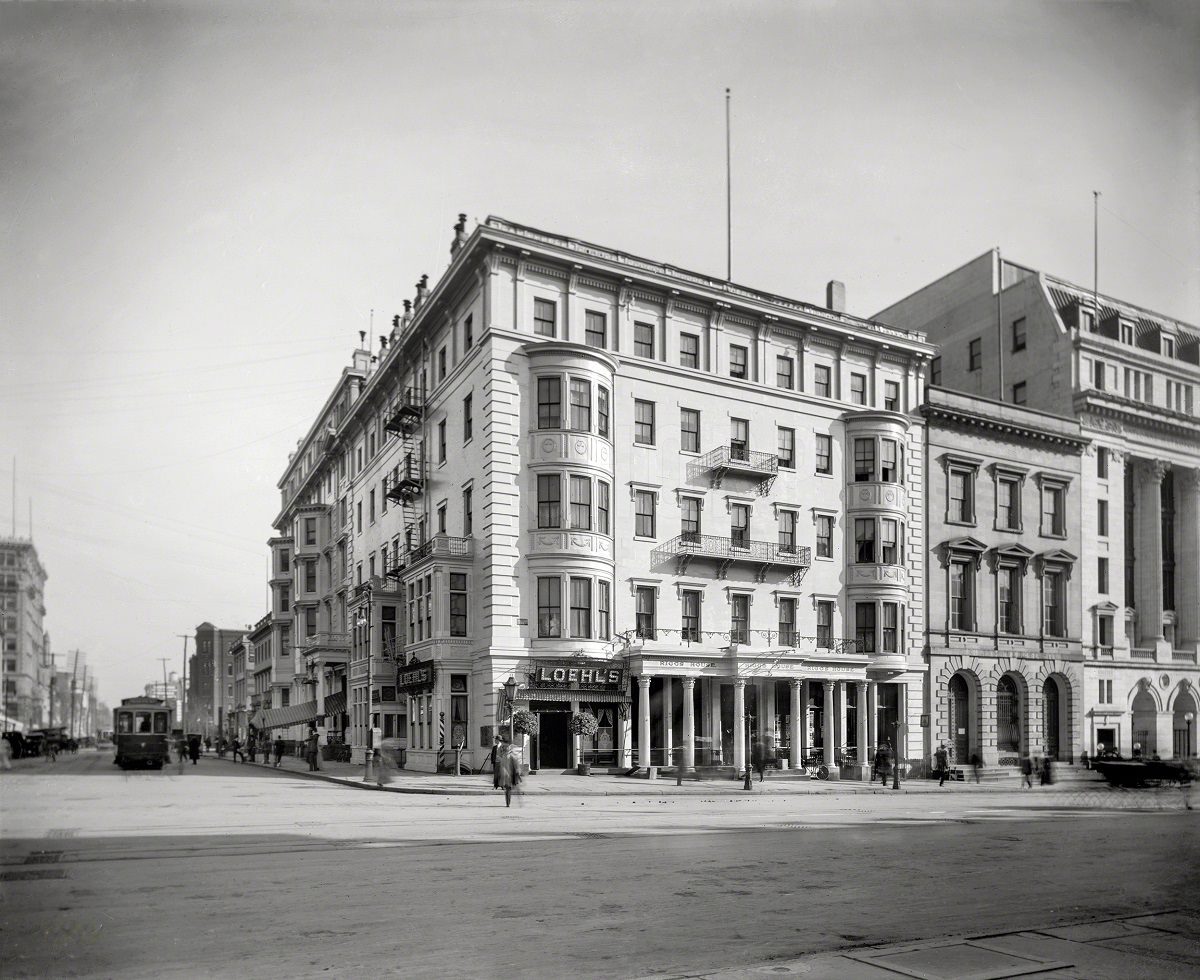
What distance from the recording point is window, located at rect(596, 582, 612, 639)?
121 ft

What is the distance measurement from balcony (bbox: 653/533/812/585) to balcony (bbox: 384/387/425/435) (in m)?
11.9

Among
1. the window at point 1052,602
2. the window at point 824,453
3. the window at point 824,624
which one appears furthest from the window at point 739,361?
the window at point 1052,602

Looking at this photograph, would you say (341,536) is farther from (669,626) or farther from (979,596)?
(979,596)

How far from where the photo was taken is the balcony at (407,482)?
141 ft

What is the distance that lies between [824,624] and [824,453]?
6.99 m

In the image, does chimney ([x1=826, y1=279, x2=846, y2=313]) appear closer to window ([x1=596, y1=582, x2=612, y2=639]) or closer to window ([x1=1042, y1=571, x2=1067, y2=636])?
window ([x1=1042, y1=571, x2=1067, y2=636])

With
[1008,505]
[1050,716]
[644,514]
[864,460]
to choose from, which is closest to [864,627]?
[864,460]

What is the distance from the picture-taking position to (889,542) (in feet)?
143

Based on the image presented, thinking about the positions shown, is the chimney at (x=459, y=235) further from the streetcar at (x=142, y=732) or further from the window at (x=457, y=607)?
the streetcar at (x=142, y=732)

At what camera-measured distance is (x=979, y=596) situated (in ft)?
152

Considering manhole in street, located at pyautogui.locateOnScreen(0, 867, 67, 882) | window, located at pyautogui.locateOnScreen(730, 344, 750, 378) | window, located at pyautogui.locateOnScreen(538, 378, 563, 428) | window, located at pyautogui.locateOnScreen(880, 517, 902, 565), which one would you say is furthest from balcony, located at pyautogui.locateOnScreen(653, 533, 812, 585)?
manhole in street, located at pyautogui.locateOnScreen(0, 867, 67, 882)

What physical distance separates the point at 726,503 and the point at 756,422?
360cm

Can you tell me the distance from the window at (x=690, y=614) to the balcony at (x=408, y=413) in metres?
13.2

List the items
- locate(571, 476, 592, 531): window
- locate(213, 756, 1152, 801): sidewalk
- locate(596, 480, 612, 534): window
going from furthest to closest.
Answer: locate(596, 480, 612, 534): window < locate(571, 476, 592, 531): window < locate(213, 756, 1152, 801): sidewalk
